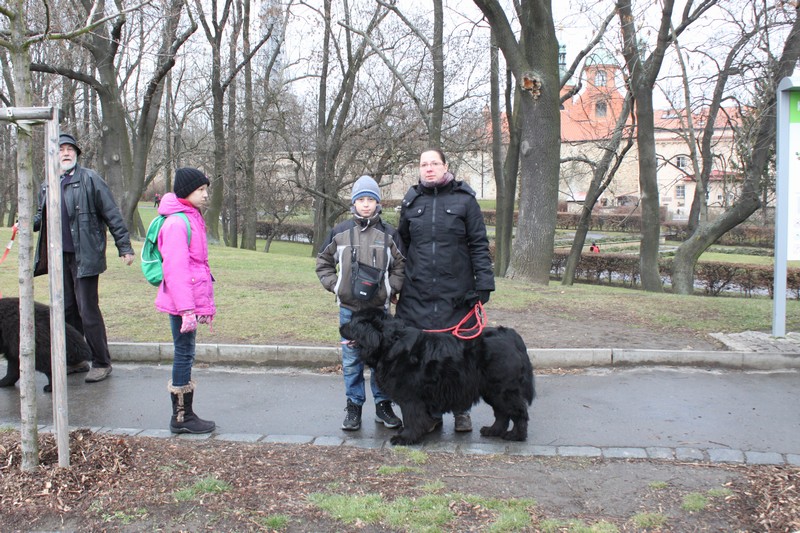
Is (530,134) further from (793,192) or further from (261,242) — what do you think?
(261,242)

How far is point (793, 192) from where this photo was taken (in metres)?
7.51

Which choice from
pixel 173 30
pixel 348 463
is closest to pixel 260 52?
pixel 173 30

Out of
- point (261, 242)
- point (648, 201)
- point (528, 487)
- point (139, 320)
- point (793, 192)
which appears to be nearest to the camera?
point (528, 487)

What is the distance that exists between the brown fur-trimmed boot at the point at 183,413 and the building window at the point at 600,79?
1930 cm

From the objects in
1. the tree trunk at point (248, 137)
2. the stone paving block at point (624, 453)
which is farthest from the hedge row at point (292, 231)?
the stone paving block at point (624, 453)

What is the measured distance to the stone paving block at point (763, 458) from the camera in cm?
430

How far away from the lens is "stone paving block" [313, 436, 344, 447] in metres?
4.76

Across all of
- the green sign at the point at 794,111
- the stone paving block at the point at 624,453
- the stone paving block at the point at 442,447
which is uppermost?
the green sign at the point at 794,111

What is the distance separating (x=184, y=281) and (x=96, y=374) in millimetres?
2539

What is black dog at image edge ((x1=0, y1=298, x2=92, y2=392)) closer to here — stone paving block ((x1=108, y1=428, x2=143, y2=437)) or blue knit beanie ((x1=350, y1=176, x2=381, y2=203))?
stone paving block ((x1=108, y1=428, x2=143, y2=437))

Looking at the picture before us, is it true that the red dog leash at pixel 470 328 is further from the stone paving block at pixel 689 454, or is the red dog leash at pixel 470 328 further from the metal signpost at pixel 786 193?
the metal signpost at pixel 786 193

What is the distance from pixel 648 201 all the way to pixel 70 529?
18242 millimetres

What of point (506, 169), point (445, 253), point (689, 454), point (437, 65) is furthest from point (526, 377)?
point (437, 65)

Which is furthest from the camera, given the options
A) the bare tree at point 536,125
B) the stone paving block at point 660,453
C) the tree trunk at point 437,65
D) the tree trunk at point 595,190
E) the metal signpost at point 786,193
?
the tree trunk at point 595,190
